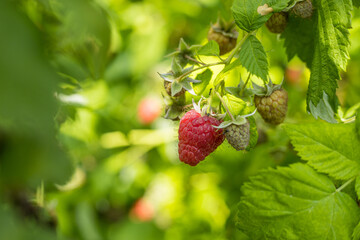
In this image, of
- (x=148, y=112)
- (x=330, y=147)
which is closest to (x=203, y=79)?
(x=330, y=147)

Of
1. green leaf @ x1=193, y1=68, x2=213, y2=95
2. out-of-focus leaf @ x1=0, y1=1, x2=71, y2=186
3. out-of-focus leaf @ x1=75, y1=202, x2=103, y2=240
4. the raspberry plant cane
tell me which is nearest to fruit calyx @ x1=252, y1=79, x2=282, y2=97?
the raspberry plant cane

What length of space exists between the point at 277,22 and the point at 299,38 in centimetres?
11

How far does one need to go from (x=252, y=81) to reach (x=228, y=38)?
0.47 ft

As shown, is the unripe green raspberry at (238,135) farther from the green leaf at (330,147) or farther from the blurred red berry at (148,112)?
the blurred red berry at (148,112)

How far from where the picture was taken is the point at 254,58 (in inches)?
33.5

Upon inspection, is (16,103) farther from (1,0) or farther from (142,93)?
(142,93)

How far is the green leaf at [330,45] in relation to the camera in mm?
844

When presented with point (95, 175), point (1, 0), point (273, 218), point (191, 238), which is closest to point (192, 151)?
point (273, 218)

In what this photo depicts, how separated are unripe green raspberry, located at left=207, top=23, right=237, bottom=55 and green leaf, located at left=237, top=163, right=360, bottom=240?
0.33m

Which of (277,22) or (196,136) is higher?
(277,22)

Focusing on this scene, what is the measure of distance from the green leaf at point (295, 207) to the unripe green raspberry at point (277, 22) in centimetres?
31

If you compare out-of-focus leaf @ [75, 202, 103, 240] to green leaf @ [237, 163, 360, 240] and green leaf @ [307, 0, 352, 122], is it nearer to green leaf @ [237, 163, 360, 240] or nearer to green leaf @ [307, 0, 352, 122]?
green leaf @ [237, 163, 360, 240]

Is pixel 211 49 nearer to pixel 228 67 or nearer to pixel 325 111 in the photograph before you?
pixel 228 67

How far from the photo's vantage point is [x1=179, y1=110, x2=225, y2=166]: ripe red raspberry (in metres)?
0.88
